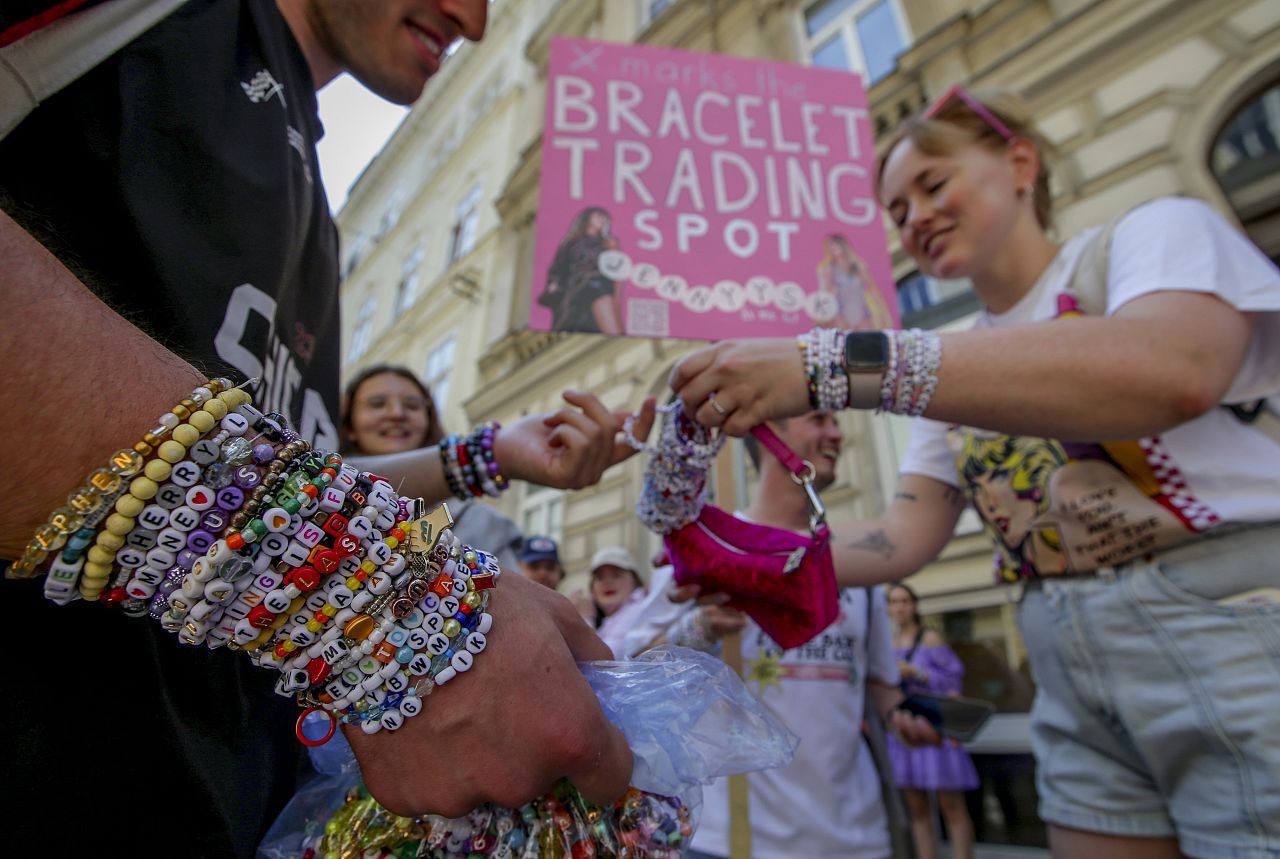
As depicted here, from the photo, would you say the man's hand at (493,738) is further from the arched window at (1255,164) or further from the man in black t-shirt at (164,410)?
the arched window at (1255,164)

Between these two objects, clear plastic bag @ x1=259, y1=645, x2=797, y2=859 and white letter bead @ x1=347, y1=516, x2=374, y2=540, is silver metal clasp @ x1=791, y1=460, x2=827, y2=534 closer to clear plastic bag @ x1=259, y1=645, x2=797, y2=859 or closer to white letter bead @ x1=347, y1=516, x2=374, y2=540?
clear plastic bag @ x1=259, y1=645, x2=797, y2=859

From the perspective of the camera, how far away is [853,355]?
998 mm

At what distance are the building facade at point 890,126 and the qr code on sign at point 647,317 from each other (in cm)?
50

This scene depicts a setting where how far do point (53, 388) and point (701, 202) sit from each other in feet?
6.37

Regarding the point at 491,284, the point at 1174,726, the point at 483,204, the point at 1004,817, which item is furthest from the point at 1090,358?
the point at 483,204

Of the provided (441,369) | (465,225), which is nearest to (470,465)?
(441,369)

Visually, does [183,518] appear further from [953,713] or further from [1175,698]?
[953,713]

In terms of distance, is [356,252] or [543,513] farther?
[356,252]

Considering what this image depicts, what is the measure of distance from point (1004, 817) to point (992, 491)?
3687 mm

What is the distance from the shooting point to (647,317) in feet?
6.30

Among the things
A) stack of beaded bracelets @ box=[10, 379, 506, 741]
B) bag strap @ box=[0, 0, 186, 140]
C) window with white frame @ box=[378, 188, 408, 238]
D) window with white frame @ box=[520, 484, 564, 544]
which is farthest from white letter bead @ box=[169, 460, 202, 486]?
window with white frame @ box=[378, 188, 408, 238]

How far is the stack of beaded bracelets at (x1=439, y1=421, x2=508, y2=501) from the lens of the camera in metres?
1.11

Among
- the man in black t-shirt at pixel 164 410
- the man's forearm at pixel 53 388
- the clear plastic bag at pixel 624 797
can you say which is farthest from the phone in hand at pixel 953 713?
the man's forearm at pixel 53 388

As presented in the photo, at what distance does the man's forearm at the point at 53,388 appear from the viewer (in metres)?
0.37
